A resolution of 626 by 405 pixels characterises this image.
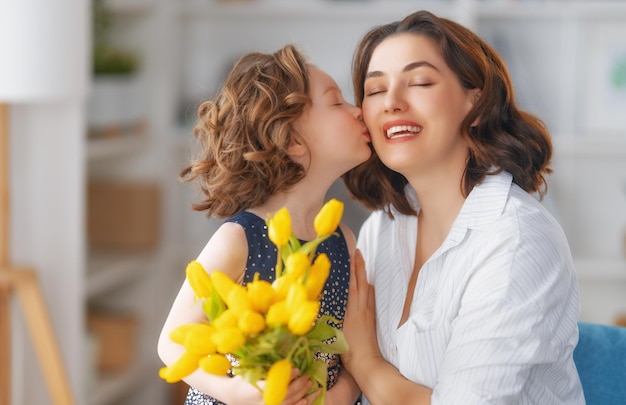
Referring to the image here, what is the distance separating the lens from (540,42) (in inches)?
150

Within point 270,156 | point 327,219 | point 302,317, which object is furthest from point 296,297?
point 270,156

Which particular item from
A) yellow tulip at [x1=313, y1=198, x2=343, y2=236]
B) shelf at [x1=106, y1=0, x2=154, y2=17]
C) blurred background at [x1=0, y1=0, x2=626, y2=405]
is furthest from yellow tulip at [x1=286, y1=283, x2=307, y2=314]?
shelf at [x1=106, y1=0, x2=154, y2=17]

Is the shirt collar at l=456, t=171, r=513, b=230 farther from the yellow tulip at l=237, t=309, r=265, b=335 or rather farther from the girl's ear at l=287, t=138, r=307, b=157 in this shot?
the yellow tulip at l=237, t=309, r=265, b=335

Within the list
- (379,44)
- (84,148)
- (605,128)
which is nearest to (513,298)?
(379,44)

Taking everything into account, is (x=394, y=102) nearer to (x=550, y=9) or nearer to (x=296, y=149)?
(x=296, y=149)

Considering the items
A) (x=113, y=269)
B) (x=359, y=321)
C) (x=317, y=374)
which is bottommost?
(x=113, y=269)

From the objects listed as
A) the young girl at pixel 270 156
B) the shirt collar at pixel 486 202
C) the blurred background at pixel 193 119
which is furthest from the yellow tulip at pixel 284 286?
the blurred background at pixel 193 119

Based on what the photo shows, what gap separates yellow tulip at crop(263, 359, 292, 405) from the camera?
1102 mm

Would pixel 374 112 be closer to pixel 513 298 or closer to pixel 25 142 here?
pixel 513 298

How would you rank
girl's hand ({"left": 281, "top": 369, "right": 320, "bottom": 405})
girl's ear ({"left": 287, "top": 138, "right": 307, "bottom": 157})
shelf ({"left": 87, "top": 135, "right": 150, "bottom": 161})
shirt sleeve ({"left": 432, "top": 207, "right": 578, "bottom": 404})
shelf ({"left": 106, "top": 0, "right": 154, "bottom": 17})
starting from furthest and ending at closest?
shelf ({"left": 106, "top": 0, "right": 154, "bottom": 17}) → shelf ({"left": 87, "top": 135, "right": 150, "bottom": 161}) → girl's ear ({"left": 287, "top": 138, "right": 307, "bottom": 157}) → shirt sleeve ({"left": 432, "top": 207, "right": 578, "bottom": 404}) → girl's hand ({"left": 281, "top": 369, "right": 320, "bottom": 405})

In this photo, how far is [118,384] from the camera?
135 inches

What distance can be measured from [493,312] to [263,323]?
1.49ft

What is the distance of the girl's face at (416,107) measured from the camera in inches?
63.4

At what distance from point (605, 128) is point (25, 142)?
2.26m
